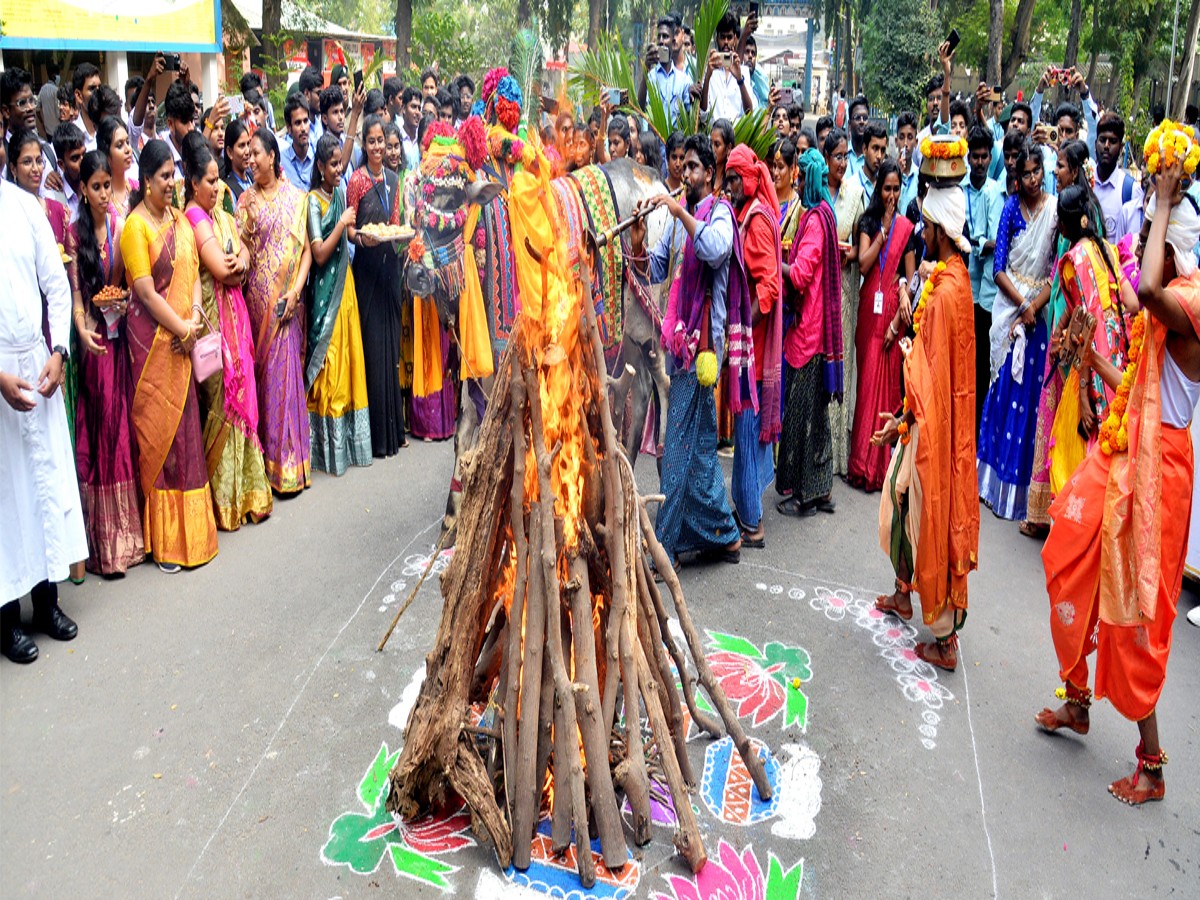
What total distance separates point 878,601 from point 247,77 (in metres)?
8.22

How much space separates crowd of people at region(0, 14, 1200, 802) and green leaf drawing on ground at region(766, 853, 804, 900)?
136 cm

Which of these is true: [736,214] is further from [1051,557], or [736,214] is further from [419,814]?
[419,814]

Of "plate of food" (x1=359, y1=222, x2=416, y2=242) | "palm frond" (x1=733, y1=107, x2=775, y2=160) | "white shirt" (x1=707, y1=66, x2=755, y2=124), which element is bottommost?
"plate of food" (x1=359, y1=222, x2=416, y2=242)

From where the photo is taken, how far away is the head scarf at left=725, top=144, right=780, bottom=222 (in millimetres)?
5609

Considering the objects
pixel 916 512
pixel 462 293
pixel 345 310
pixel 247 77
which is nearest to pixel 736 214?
pixel 462 293

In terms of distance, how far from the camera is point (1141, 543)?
360 centimetres

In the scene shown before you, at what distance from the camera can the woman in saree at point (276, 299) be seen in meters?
6.18

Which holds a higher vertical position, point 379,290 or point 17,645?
point 379,290

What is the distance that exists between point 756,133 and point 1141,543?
4.26m

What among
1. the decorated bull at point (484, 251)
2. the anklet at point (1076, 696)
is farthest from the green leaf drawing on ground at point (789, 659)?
→ the decorated bull at point (484, 251)

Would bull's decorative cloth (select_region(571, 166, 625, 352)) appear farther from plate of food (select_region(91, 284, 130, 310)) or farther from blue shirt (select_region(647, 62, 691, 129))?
blue shirt (select_region(647, 62, 691, 129))

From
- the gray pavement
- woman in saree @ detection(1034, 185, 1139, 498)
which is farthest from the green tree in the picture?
the gray pavement

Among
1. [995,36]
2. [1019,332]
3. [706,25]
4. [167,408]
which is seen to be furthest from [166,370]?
[995,36]

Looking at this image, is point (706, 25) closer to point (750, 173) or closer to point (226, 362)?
point (750, 173)
